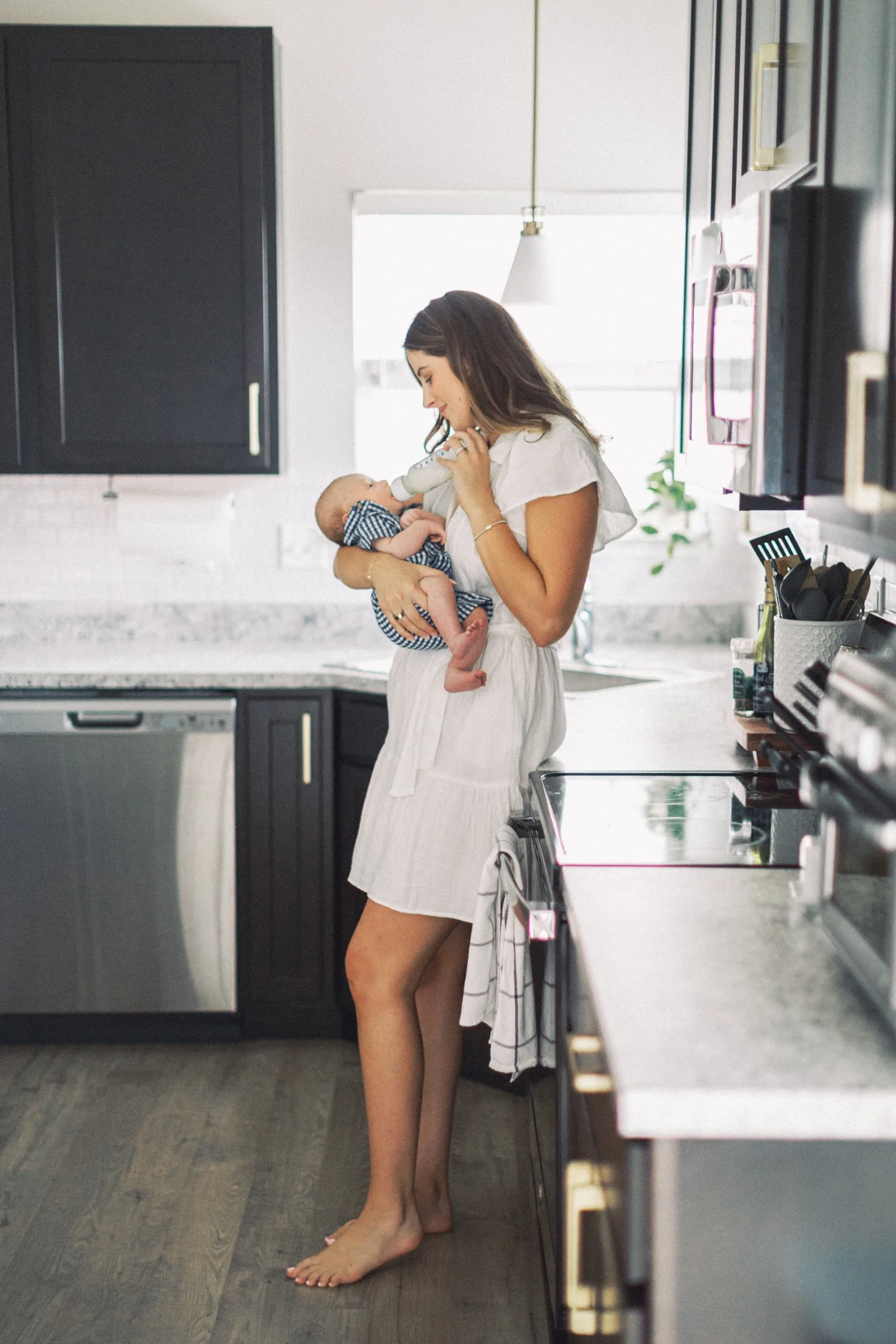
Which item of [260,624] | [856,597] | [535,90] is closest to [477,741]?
[856,597]

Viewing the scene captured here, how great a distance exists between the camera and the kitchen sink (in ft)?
10.8

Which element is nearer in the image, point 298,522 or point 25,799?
point 25,799

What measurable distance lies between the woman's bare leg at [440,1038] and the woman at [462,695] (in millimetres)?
75

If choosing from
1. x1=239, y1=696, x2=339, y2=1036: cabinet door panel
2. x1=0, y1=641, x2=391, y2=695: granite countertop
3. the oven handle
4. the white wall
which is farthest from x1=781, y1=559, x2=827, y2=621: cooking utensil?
the white wall

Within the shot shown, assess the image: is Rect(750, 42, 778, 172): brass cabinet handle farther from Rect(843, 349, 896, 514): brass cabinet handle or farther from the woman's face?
the woman's face

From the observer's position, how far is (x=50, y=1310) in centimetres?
214

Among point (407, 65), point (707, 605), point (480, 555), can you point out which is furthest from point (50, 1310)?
point (407, 65)

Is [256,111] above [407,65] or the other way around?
the other way around

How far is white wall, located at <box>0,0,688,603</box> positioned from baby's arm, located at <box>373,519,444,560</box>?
133 centimetres

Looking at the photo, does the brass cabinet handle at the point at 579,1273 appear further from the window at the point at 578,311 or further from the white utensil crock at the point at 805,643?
the window at the point at 578,311

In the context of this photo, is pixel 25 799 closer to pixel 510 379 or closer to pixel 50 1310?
pixel 50 1310

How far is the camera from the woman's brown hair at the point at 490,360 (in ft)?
6.86

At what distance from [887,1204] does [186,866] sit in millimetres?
2300

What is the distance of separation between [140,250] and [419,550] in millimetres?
1494
